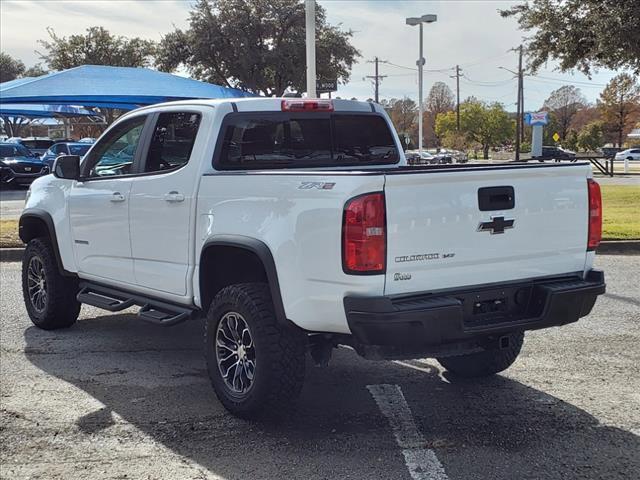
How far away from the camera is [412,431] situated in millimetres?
4133

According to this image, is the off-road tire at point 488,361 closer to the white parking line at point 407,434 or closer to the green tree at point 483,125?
the white parking line at point 407,434

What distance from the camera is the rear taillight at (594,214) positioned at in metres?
4.29

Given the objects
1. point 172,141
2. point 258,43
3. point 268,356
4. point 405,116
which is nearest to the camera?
point 268,356

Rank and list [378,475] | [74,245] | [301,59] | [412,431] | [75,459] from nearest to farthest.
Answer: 1. [378,475]
2. [75,459]
3. [412,431]
4. [74,245]
5. [301,59]

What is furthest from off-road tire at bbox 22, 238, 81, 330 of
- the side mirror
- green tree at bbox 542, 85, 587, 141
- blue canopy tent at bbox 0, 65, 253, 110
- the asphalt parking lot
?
green tree at bbox 542, 85, 587, 141

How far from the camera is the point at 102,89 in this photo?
1725 centimetres

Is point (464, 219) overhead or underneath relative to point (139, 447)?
overhead

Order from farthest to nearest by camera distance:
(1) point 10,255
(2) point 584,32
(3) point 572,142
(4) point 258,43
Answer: (3) point 572,142 < (4) point 258,43 < (2) point 584,32 < (1) point 10,255

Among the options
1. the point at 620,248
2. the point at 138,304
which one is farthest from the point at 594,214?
the point at 620,248

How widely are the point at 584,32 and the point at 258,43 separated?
25443 millimetres

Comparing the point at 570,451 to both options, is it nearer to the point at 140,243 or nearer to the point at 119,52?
the point at 140,243

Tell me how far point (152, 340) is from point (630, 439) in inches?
157

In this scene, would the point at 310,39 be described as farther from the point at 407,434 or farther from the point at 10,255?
the point at 407,434

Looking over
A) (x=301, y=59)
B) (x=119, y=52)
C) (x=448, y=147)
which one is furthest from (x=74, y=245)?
(x=448, y=147)
